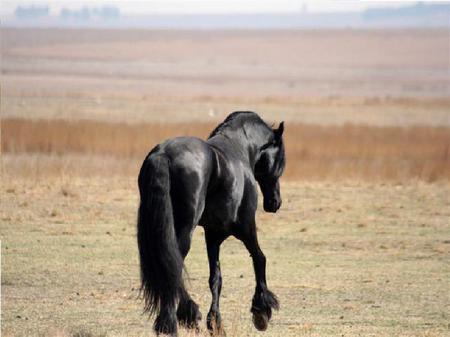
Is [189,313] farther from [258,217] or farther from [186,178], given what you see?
[258,217]

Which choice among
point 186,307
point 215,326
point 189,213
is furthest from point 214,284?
point 189,213

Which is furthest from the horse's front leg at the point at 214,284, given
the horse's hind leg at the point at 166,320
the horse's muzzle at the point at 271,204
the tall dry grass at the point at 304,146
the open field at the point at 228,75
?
the open field at the point at 228,75

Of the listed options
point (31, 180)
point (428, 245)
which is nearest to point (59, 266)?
point (428, 245)

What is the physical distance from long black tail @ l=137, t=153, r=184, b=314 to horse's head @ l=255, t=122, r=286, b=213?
1848 mm

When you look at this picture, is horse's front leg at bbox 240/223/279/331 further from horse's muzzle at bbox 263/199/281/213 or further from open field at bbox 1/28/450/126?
open field at bbox 1/28/450/126

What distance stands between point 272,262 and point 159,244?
6044 mm

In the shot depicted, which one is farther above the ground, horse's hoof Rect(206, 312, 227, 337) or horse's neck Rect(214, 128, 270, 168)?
horse's neck Rect(214, 128, 270, 168)

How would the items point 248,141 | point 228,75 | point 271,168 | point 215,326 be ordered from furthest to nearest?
1. point 228,75
2. point 271,168
3. point 248,141
4. point 215,326

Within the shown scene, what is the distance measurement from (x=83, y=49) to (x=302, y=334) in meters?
111

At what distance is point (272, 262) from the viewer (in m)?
13.7

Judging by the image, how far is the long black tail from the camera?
7.80 m

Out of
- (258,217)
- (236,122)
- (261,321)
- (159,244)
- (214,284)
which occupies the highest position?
(236,122)

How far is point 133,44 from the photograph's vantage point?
5246 inches

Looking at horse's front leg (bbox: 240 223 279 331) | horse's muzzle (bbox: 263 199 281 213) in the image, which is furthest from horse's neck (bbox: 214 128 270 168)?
horse's front leg (bbox: 240 223 279 331)
